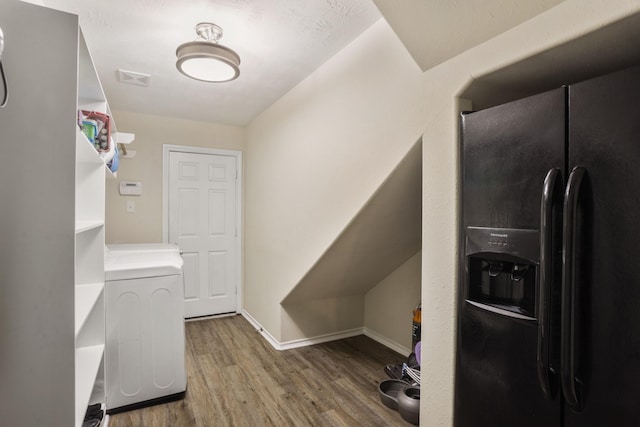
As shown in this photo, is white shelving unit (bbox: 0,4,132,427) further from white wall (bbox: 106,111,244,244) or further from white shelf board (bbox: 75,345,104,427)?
white wall (bbox: 106,111,244,244)

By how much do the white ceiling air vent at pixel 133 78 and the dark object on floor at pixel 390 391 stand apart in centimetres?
290

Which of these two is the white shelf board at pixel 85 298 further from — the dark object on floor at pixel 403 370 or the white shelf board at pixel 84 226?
the dark object on floor at pixel 403 370

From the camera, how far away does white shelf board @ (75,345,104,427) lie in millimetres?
1242

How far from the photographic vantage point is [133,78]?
8.66 feet

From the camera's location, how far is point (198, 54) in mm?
1939

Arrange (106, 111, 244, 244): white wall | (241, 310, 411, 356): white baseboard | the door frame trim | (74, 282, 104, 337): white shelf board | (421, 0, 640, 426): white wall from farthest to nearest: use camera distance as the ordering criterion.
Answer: the door frame trim, (106, 111, 244, 244): white wall, (241, 310, 411, 356): white baseboard, (74, 282, 104, 337): white shelf board, (421, 0, 640, 426): white wall

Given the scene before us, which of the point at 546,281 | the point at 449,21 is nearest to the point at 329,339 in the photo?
the point at 546,281

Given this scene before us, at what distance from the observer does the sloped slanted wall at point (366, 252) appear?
6.34ft

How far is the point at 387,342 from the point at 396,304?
410 mm

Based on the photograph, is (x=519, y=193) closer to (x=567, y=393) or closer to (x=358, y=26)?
(x=567, y=393)

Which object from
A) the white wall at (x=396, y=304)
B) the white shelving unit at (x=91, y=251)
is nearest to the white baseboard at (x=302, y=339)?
the white wall at (x=396, y=304)

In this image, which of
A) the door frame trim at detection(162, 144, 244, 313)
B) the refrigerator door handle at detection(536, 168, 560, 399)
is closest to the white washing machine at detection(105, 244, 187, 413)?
the door frame trim at detection(162, 144, 244, 313)

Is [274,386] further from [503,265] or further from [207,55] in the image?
[207,55]

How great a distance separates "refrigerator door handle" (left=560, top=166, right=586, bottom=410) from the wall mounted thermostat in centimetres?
384
